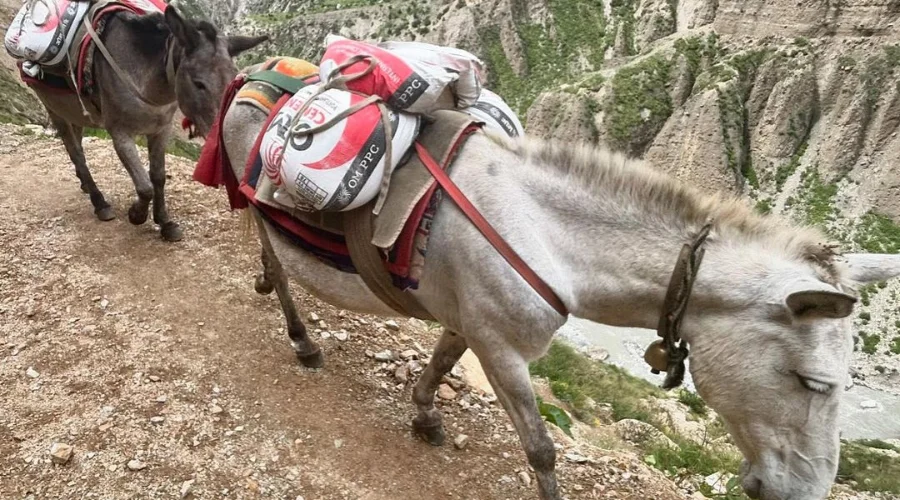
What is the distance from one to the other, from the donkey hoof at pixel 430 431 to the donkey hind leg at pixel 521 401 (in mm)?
1129

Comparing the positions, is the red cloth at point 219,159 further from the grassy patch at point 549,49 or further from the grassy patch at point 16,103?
the grassy patch at point 549,49

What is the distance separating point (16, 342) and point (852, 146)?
5324 cm

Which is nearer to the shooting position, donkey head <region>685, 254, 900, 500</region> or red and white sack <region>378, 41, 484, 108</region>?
donkey head <region>685, 254, 900, 500</region>

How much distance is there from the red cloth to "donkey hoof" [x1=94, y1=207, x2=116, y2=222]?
360 cm

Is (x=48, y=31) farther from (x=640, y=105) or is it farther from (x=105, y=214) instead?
(x=640, y=105)

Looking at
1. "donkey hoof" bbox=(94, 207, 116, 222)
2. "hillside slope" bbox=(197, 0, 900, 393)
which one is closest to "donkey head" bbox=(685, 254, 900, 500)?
"donkey hoof" bbox=(94, 207, 116, 222)

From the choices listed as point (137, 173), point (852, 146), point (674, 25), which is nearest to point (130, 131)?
point (137, 173)

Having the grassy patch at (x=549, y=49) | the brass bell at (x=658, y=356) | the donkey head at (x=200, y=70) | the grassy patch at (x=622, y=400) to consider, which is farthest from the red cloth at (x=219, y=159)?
the grassy patch at (x=549, y=49)

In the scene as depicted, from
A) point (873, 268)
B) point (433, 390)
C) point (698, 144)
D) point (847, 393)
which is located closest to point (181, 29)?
point (433, 390)

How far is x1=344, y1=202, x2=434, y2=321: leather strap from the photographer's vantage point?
10.3 ft

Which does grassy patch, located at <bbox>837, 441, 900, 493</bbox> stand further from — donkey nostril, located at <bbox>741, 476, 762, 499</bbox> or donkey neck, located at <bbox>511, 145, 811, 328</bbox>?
donkey neck, located at <bbox>511, 145, 811, 328</bbox>

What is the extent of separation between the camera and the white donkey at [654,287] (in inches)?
95.1

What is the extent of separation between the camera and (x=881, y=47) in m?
43.9

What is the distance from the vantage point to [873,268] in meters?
2.54
